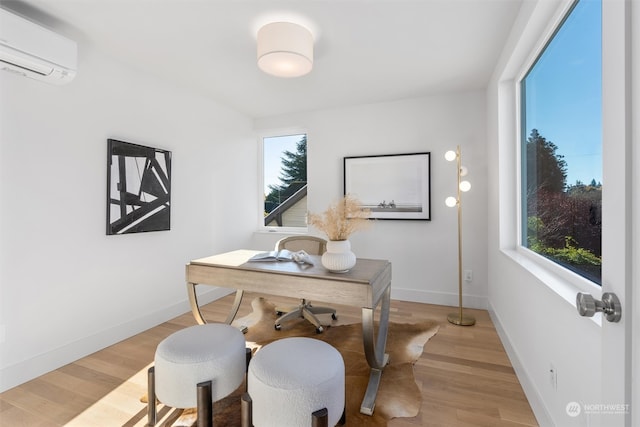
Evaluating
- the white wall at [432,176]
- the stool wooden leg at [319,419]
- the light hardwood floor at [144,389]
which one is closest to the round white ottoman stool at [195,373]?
the light hardwood floor at [144,389]

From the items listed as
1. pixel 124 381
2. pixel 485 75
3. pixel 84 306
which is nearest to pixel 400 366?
pixel 124 381

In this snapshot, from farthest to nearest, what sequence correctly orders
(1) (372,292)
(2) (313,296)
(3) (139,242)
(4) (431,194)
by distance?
(4) (431,194) → (3) (139,242) → (2) (313,296) → (1) (372,292)

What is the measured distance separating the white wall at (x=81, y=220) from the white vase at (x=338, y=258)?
6.47 ft

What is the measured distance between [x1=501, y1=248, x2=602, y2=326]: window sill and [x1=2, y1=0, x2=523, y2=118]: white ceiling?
1.66m

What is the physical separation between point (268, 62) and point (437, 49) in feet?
4.61

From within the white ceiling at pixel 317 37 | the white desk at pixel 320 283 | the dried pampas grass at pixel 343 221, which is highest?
the white ceiling at pixel 317 37

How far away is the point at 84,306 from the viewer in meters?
2.28

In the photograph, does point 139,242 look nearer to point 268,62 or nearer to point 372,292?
point 268,62

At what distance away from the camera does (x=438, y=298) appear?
3.34 m

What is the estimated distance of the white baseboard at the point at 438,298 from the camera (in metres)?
3.19

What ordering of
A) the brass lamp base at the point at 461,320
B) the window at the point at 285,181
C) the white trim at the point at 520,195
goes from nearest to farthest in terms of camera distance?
the white trim at the point at 520,195 < the brass lamp base at the point at 461,320 < the window at the point at 285,181

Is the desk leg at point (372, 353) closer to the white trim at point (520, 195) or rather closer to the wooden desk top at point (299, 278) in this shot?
the wooden desk top at point (299, 278)

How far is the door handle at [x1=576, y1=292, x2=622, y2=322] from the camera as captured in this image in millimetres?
648
